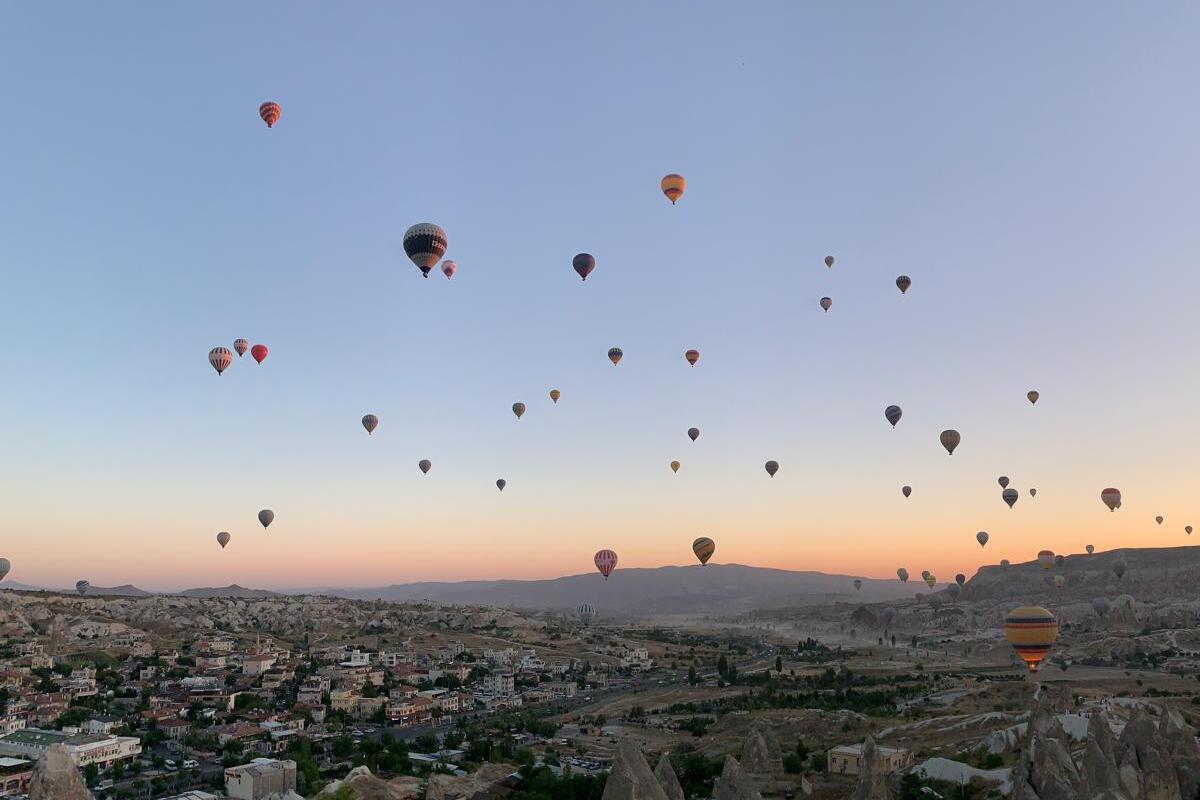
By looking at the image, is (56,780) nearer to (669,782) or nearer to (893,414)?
(669,782)

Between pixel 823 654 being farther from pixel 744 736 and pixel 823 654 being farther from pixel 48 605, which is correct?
pixel 48 605

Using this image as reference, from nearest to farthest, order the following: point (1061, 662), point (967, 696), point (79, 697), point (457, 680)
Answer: point (967, 696), point (79, 697), point (457, 680), point (1061, 662)

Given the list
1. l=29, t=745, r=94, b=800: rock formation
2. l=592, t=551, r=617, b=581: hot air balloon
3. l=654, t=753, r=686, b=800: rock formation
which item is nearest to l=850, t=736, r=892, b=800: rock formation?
l=654, t=753, r=686, b=800: rock formation

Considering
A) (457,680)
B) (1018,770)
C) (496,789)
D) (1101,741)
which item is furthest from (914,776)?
(457,680)

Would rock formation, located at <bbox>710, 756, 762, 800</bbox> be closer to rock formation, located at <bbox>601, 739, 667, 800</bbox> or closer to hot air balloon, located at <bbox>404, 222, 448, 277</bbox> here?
rock formation, located at <bbox>601, 739, 667, 800</bbox>

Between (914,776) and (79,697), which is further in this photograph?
(79,697)

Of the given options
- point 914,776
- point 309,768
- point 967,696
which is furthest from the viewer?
point 967,696
